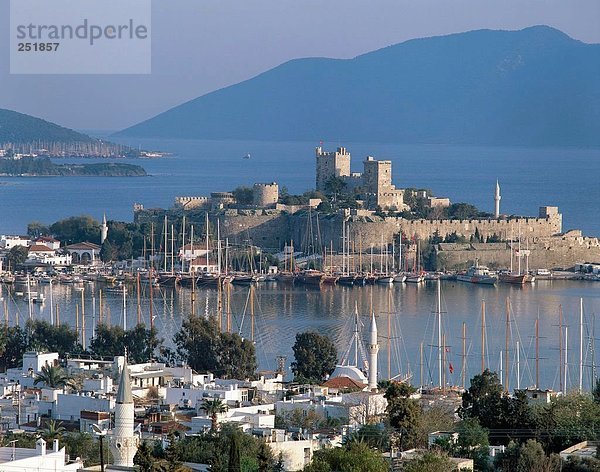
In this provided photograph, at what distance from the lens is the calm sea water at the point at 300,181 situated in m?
66.0

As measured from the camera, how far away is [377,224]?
44875 millimetres

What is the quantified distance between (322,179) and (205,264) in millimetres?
7815

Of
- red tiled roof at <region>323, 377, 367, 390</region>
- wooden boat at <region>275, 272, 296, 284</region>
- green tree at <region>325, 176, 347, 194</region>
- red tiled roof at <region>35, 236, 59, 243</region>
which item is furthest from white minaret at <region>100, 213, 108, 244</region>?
red tiled roof at <region>323, 377, 367, 390</region>

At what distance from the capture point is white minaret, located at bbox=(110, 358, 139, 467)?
49.9 feet

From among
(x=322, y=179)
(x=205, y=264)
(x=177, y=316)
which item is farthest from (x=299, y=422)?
(x=322, y=179)

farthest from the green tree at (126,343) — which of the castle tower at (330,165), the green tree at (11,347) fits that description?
the castle tower at (330,165)

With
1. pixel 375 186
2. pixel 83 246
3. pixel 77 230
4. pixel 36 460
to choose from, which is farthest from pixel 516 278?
pixel 36 460

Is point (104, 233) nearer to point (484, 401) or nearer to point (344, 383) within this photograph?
point (344, 383)

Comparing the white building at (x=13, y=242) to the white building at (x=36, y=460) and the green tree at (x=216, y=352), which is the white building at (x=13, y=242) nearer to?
the green tree at (x=216, y=352)

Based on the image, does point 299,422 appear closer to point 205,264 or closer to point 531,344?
point 531,344

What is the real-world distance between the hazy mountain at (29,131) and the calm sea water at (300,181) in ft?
32.9

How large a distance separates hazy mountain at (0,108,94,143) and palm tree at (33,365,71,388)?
115676 millimetres

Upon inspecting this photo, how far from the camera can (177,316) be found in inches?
1307

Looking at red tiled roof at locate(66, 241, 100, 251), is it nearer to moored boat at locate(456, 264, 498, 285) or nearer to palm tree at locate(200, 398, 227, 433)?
moored boat at locate(456, 264, 498, 285)
